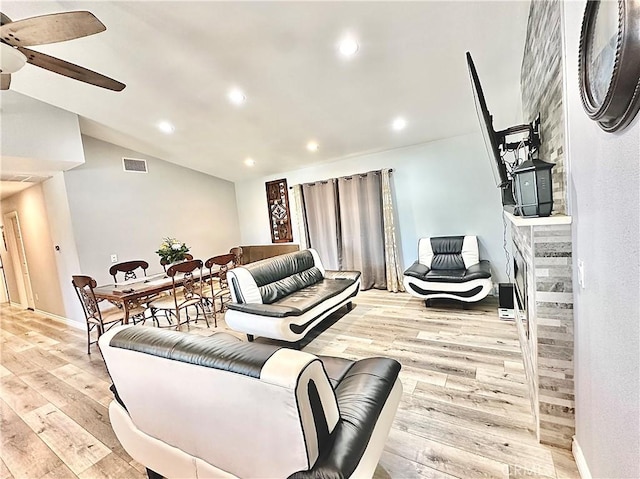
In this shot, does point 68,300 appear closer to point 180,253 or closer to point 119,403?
point 180,253

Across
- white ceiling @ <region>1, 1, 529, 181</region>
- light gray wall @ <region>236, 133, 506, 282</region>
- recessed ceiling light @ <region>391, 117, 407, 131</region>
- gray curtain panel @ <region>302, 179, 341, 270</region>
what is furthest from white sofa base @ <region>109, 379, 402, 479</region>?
gray curtain panel @ <region>302, 179, 341, 270</region>

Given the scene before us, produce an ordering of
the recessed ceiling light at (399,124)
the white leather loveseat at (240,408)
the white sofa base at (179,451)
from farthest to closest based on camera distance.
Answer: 1. the recessed ceiling light at (399,124)
2. the white sofa base at (179,451)
3. the white leather loveseat at (240,408)

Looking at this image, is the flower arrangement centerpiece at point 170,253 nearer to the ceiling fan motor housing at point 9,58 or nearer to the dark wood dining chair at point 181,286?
the dark wood dining chair at point 181,286

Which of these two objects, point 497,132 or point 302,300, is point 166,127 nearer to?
point 302,300

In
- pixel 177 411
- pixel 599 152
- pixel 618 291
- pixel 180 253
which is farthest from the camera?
pixel 180 253

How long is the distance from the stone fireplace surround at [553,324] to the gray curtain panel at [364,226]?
3436 mm

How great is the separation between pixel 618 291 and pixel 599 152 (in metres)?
0.50

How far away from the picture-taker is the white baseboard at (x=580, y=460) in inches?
54.2

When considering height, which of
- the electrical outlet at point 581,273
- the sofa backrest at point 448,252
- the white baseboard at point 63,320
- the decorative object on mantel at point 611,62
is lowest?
the white baseboard at point 63,320

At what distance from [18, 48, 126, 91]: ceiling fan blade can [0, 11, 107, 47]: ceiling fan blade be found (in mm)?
173

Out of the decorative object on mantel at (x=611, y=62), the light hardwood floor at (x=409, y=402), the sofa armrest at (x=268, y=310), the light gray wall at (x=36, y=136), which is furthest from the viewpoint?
the light gray wall at (x=36, y=136)

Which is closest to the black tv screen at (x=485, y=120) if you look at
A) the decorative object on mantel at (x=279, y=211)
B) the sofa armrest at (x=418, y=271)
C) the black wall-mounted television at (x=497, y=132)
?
the black wall-mounted television at (x=497, y=132)

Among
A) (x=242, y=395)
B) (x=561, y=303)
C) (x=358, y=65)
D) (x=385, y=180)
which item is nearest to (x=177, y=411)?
(x=242, y=395)

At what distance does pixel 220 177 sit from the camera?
646 cm
